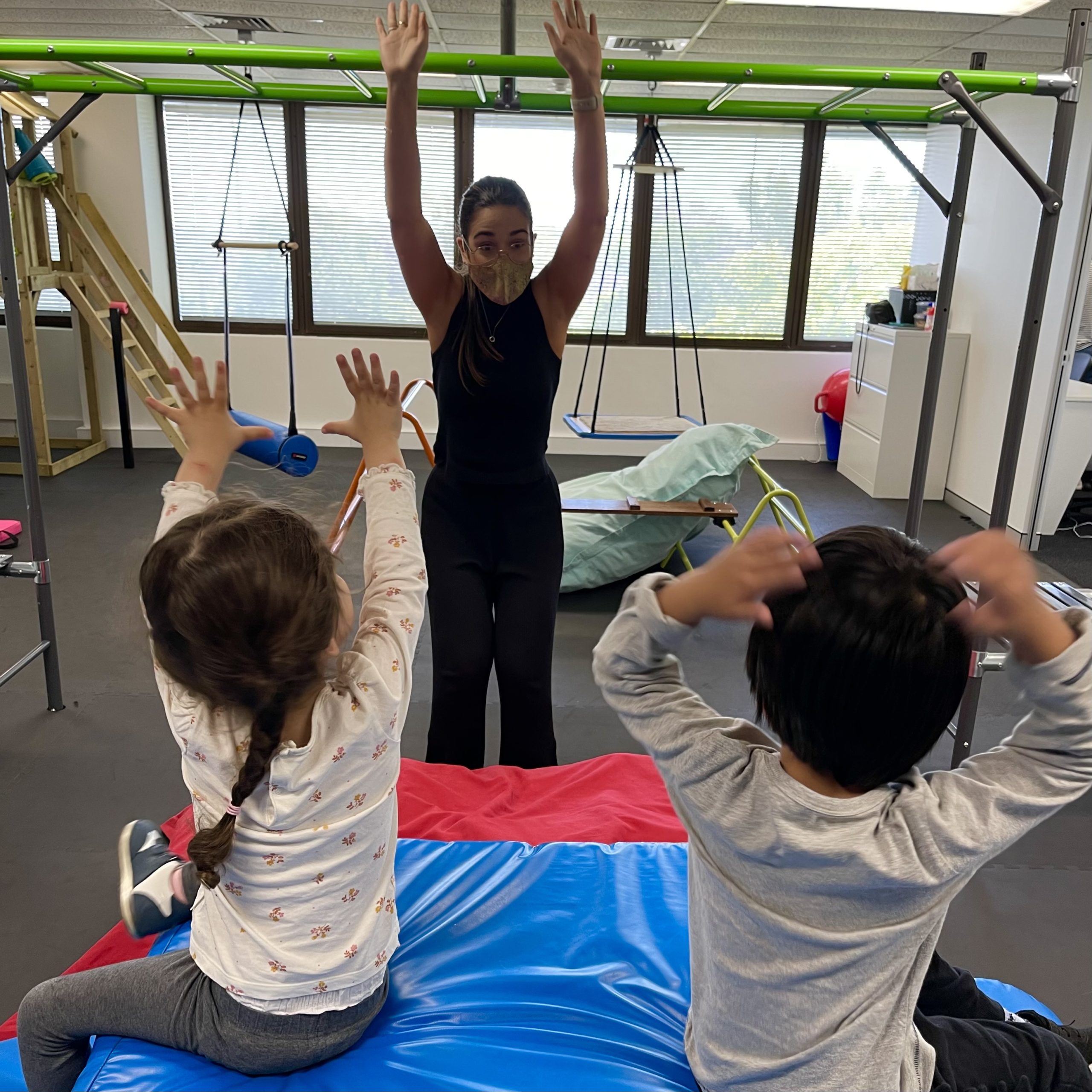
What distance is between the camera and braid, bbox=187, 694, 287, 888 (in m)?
1.08

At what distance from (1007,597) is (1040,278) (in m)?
1.76

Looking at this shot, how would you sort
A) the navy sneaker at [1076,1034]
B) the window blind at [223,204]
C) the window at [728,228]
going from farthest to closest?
the window at [728,228]
the window blind at [223,204]
the navy sneaker at [1076,1034]

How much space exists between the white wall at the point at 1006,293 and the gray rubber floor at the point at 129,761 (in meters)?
1.88

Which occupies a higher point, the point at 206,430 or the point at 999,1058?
the point at 206,430

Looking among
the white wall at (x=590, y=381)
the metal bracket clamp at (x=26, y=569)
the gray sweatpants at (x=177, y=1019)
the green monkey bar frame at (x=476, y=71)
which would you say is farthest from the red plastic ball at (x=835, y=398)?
the gray sweatpants at (x=177, y=1019)

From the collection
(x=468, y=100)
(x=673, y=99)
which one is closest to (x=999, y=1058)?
(x=673, y=99)

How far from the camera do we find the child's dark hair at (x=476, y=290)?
201 cm

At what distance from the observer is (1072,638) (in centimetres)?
95

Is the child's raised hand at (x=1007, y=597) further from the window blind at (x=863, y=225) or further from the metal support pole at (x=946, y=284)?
the window blind at (x=863, y=225)

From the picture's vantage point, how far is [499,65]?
81.4 inches

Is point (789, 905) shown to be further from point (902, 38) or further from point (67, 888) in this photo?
point (902, 38)

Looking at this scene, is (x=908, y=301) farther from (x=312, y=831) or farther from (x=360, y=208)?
(x=312, y=831)

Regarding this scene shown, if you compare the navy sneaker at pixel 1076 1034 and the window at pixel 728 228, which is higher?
the window at pixel 728 228

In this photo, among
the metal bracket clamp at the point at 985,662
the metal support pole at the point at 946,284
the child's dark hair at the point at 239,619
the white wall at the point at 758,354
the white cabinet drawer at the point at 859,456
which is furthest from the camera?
the white cabinet drawer at the point at 859,456
